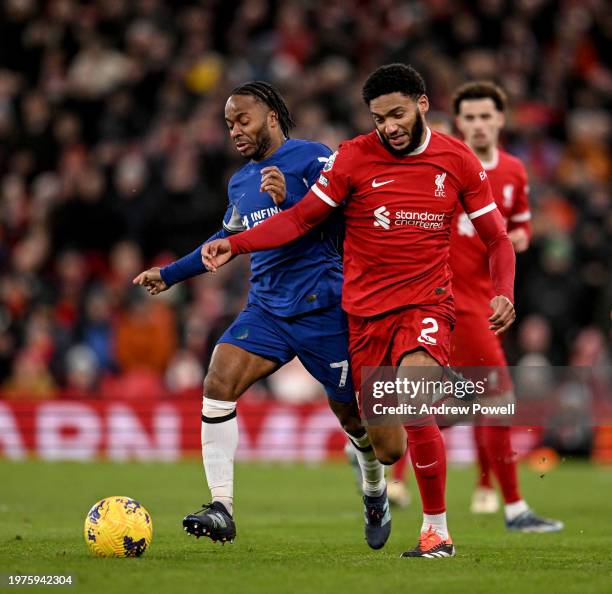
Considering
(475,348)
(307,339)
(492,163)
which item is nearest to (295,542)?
(307,339)

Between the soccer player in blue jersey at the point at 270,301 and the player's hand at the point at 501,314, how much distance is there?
1049mm

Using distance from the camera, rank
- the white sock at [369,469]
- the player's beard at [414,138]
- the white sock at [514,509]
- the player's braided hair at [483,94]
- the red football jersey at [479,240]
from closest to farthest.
Result: the player's beard at [414,138]
the white sock at [369,469]
the white sock at [514,509]
the red football jersey at [479,240]
the player's braided hair at [483,94]

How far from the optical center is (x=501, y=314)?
7.12m

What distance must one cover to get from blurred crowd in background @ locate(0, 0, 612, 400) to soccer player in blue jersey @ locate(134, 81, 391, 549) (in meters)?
8.89

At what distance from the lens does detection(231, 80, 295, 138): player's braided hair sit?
798cm

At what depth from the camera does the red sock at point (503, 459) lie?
970 cm

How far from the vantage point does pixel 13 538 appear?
27.0ft

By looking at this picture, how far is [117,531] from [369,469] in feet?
5.72

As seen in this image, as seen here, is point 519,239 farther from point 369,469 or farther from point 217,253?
point 217,253

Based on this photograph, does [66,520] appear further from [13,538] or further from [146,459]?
[146,459]

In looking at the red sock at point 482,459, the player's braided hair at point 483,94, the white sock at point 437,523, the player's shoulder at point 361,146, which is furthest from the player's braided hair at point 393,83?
the red sock at point 482,459

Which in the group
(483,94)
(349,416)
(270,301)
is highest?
(483,94)

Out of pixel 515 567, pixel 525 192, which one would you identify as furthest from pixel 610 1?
pixel 515 567

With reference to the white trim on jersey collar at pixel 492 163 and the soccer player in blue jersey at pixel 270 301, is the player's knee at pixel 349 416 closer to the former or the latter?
the soccer player in blue jersey at pixel 270 301
